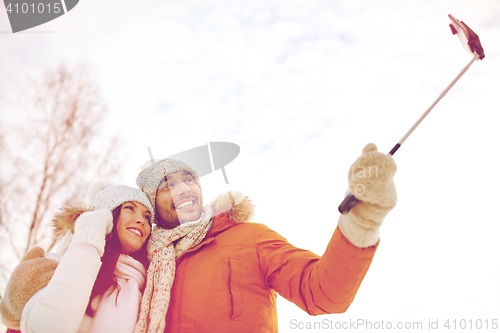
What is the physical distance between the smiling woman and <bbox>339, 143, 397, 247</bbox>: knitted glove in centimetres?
135

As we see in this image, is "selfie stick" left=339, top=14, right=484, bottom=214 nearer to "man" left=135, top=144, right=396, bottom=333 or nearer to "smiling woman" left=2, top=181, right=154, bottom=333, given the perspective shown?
"man" left=135, top=144, right=396, bottom=333

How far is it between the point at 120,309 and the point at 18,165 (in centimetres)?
378

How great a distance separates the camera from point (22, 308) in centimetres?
159

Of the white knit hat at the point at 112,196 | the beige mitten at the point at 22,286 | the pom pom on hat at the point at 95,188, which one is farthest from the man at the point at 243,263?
the beige mitten at the point at 22,286

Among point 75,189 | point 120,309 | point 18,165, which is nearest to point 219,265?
point 120,309

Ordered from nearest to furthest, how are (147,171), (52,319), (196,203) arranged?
(52,319)
(196,203)
(147,171)

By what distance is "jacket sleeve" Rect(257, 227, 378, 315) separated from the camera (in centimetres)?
143

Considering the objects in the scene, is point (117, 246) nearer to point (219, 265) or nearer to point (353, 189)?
point (219, 265)

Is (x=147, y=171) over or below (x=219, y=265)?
over

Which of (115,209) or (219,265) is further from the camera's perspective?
(115,209)

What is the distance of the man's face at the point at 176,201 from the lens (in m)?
2.64

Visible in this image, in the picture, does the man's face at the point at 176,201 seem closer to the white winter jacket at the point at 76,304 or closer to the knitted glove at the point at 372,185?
the white winter jacket at the point at 76,304

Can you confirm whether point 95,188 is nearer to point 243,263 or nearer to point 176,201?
point 176,201

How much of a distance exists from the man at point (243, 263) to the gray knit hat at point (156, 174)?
143 millimetres
